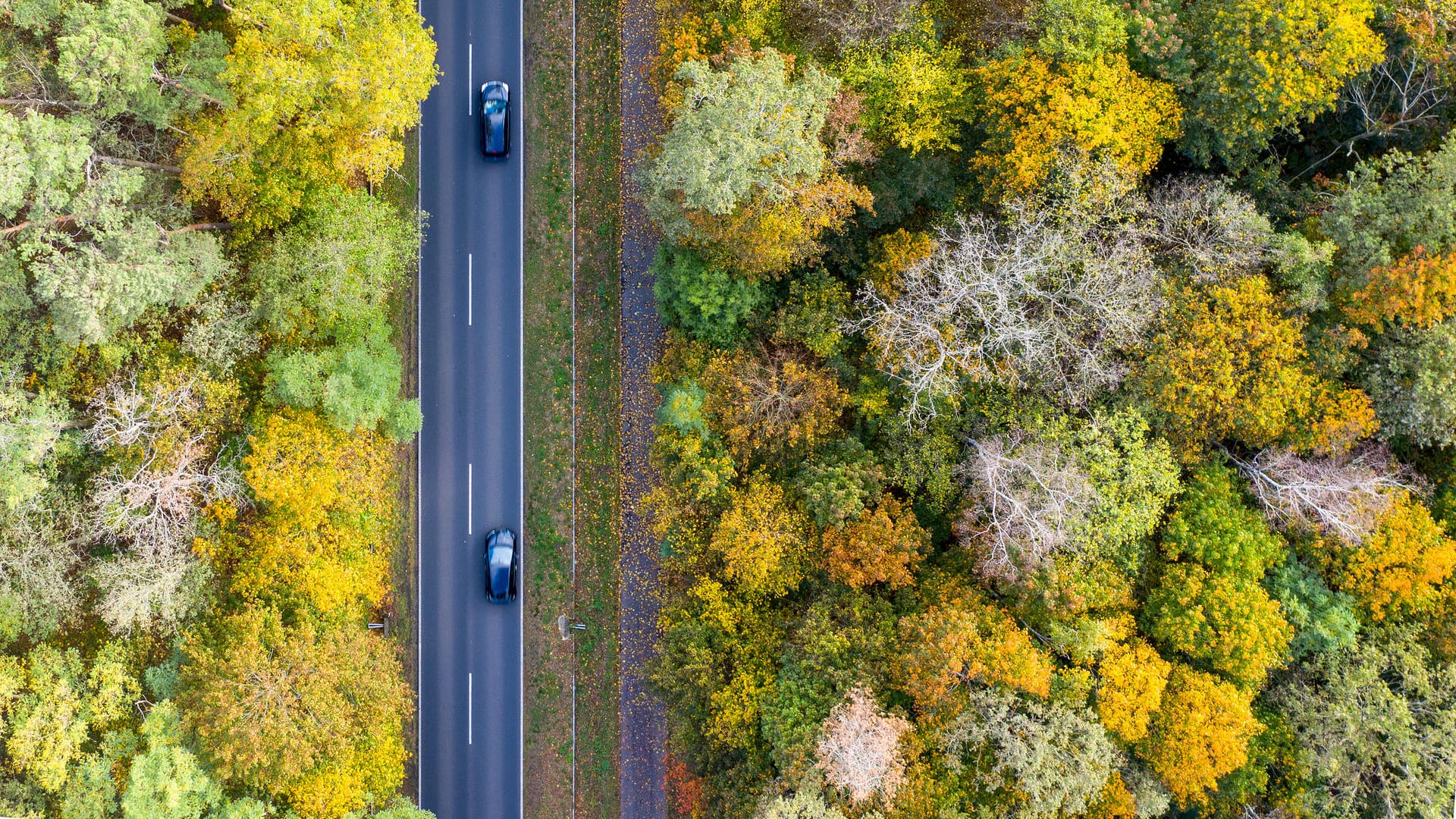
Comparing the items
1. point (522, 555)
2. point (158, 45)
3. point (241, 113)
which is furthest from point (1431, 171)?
point (158, 45)

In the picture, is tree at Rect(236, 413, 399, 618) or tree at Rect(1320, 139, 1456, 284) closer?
tree at Rect(1320, 139, 1456, 284)

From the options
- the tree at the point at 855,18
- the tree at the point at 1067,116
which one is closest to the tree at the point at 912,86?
the tree at the point at 855,18

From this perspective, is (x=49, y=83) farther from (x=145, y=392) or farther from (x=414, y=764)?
(x=414, y=764)

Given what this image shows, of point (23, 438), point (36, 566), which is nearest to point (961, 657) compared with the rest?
point (23, 438)

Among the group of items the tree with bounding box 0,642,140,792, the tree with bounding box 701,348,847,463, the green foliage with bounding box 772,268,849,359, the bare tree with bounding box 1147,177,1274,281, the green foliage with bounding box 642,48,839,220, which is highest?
the green foliage with bounding box 642,48,839,220

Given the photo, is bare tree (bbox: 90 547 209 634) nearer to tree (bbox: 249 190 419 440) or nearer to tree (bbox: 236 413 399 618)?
tree (bbox: 236 413 399 618)

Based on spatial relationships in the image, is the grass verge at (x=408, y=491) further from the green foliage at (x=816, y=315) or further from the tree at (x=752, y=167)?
the green foliage at (x=816, y=315)

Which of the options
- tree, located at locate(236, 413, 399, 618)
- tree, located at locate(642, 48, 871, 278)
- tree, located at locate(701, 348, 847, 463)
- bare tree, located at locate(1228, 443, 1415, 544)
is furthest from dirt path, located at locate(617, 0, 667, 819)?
bare tree, located at locate(1228, 443, 1415, 544)
